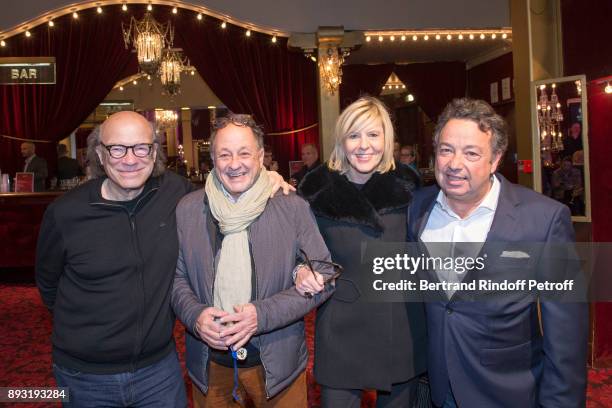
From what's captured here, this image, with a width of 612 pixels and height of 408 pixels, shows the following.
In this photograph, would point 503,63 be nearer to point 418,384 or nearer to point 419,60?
point 419,60

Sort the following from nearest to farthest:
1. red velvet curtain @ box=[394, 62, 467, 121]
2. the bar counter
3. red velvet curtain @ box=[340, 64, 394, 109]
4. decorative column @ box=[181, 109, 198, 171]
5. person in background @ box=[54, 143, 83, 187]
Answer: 1. the bar counter
2. person in background @ box=[54, 143, 83, 187]
3. red velvet curtain @ box=[340, 64, 394, 109]
4. red velvet curtain @ box=[394, 62, 467, 121]
5. decorative column @ box=[181, 109, 198, 171]

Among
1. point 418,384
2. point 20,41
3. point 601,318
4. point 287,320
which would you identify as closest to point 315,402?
point 418,384

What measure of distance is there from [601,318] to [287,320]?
9.06 feet

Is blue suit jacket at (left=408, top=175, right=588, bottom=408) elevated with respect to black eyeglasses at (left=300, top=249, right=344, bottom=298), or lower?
lower

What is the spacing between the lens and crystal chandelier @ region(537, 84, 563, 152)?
3799 millimetres

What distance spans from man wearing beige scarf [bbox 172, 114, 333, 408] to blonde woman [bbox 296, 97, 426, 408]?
0.14m

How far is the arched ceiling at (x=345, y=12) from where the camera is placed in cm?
763

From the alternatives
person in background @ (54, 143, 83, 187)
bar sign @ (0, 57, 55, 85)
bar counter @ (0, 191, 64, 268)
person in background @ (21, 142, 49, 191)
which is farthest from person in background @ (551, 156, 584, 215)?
person in background @ (54, 143, 83, 187)

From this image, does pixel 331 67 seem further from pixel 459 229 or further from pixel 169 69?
pixel 459 229

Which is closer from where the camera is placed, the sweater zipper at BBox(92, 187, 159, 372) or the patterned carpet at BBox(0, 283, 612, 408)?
the sweater zipper at BBox(92, 187, 159, 372)

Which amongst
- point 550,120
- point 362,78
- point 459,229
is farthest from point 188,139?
point 459,229

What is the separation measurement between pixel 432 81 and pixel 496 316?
10.4 meters

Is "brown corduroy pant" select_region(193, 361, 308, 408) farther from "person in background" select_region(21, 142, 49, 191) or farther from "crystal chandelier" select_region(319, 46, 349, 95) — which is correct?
"person in background" select_region(21, 142, 49, 191)

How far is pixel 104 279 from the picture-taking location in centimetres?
185
